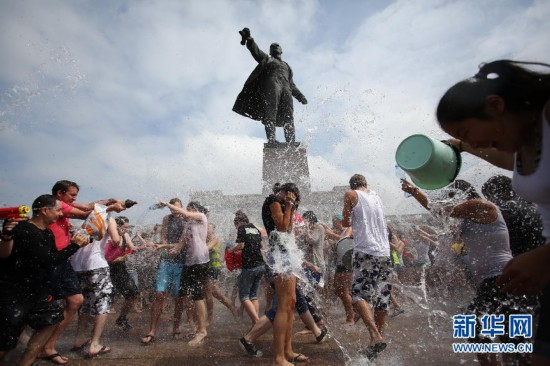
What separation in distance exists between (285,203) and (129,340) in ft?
10.2

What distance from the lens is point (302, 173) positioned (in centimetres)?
852

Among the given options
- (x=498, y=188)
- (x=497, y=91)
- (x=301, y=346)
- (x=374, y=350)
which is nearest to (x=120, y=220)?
(x=301, y=346)

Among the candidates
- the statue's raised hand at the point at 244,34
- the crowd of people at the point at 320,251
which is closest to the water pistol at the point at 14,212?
the crowd of people at the point at 320,251

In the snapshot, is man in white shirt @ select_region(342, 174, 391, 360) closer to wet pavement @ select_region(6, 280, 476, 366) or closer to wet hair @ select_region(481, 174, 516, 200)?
wet pavement @ select_region(6, 280, 476, 366)

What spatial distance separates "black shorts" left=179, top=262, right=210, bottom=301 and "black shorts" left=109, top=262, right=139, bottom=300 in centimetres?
124

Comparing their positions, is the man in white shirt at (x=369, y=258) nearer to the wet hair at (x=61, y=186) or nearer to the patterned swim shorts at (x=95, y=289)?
the patterned swim shorts at (x=95, y=289)

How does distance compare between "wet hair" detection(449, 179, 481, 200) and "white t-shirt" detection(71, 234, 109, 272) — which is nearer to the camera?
"wet hair" detection(449, 179, 481, 200)

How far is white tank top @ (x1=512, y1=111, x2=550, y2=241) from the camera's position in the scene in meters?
1.16

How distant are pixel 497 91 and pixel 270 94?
7556 mm

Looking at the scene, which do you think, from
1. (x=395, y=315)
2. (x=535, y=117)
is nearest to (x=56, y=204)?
(x=535, y=117)

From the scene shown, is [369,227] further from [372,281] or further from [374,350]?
[374,350]

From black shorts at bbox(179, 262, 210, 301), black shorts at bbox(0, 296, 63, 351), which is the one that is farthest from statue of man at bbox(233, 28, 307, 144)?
→ black shorts at bbox(0, 296, 63, 351)

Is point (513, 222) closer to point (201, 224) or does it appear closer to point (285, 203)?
point (285, 203)

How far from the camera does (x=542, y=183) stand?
1199 millimetres
